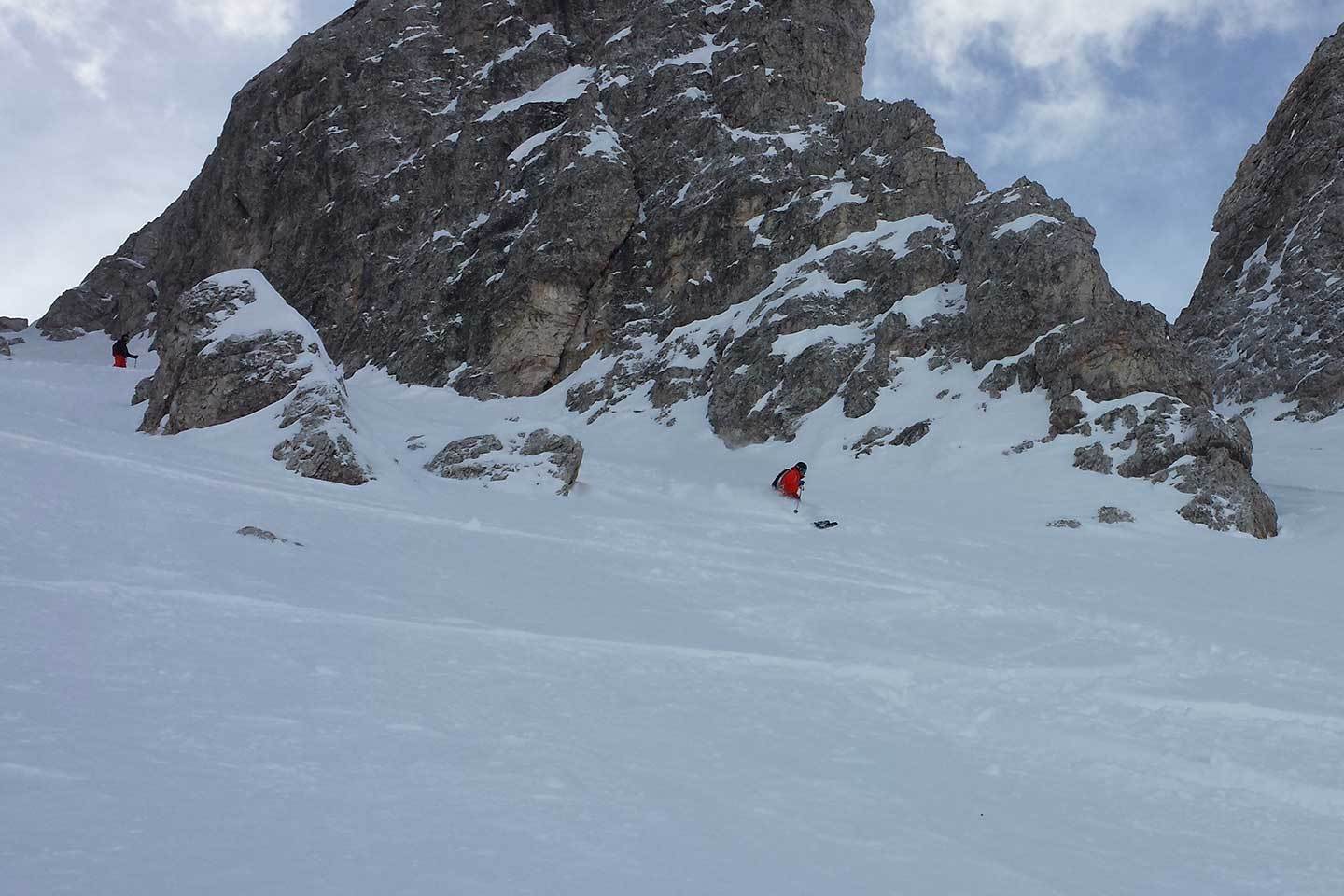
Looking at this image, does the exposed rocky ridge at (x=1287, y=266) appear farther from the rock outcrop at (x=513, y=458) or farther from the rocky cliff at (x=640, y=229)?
the rock outcrop at (x=513, y=458)

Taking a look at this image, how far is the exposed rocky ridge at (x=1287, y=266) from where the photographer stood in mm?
30391

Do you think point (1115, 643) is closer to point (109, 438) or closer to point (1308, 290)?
point (109, 438)

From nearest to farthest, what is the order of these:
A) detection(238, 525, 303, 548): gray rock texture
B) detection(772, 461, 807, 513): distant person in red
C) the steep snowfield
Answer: the steep snowfield → detection(238, 525, 303, 548): gray rock texture → detection(772, 461, 807, 513): distant person in red

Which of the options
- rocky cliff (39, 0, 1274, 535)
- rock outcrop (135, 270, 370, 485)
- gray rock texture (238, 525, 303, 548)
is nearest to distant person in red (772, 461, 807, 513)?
rock outcrop (135, 270, 370, 485)

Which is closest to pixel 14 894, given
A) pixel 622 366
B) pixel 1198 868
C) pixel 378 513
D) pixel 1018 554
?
pixel 1198 868

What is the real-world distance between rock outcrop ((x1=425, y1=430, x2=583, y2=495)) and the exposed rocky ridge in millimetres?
24097

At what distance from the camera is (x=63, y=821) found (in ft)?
9.98

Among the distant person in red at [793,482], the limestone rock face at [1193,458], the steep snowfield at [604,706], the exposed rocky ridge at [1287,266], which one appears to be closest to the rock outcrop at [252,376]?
the steep snowfield at [604,706]

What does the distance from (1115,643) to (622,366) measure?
3048cm

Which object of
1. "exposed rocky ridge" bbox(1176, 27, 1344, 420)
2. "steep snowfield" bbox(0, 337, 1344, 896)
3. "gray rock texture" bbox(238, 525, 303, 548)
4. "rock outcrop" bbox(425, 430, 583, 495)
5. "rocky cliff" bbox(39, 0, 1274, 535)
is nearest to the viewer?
"steep snowfield" bbox(0, 337, 1344, 896)

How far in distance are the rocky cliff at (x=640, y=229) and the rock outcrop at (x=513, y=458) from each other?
12.3 m

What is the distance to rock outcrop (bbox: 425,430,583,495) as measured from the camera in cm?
1773

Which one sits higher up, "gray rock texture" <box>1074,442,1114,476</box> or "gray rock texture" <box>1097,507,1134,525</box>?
"gray rock texture" <box>1074,442,1114,476</box>

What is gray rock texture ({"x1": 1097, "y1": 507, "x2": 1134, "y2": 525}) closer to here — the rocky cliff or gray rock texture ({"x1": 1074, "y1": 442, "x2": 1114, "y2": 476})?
the rocky cliff
